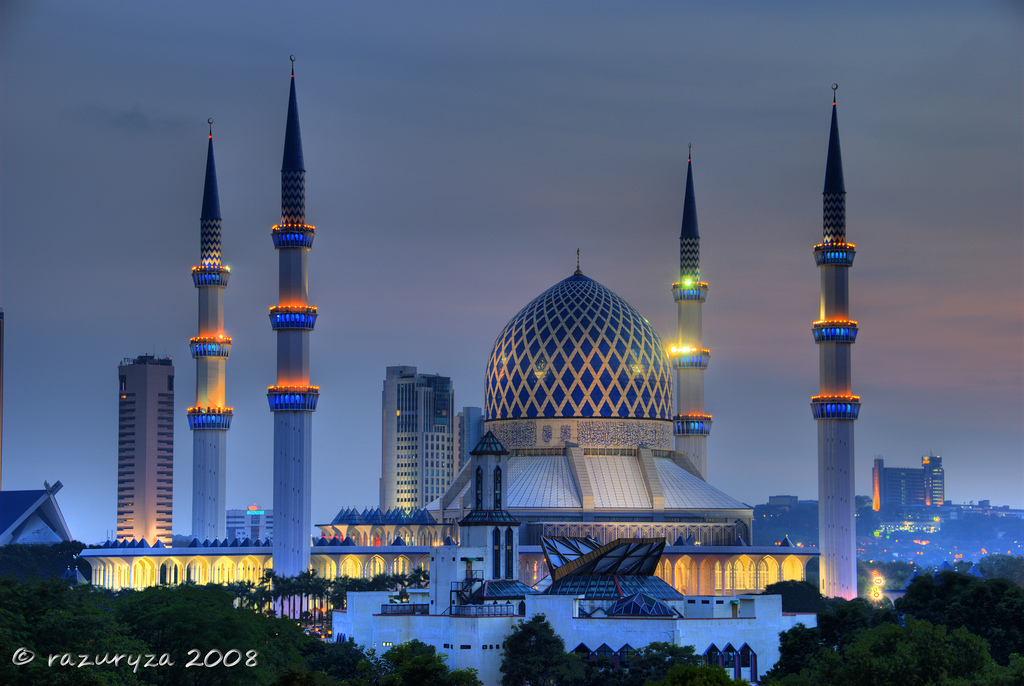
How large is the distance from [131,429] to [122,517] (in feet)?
26.6

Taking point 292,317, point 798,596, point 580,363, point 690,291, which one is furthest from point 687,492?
point 292,317

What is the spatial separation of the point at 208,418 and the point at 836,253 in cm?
2980

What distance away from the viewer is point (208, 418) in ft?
260

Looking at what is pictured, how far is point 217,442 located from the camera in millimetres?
79562

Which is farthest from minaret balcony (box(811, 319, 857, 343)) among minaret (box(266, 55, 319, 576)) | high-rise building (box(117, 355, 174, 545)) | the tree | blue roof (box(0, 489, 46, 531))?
high-rise building (box(117, 355, 174, 545))

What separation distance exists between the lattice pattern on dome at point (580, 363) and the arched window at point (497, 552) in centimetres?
1872

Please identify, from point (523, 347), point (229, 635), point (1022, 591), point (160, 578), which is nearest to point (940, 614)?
point (1022, 591)

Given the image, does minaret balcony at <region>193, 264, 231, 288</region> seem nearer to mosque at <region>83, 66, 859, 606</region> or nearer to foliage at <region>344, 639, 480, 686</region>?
mosque at <region>83, 66, 859, 606</region>

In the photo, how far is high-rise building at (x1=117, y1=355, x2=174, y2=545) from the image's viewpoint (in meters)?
154

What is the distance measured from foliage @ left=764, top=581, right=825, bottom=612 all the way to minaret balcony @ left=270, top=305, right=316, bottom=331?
2201cm

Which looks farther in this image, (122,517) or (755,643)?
(122,517)

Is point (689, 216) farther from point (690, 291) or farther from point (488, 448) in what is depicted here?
point (488, 448)

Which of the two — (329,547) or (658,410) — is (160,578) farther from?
(658,410)

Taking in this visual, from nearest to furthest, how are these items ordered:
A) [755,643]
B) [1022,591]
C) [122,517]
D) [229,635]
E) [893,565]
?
[229,635], [1022,591], [755,643], [893,565], [122,517]
